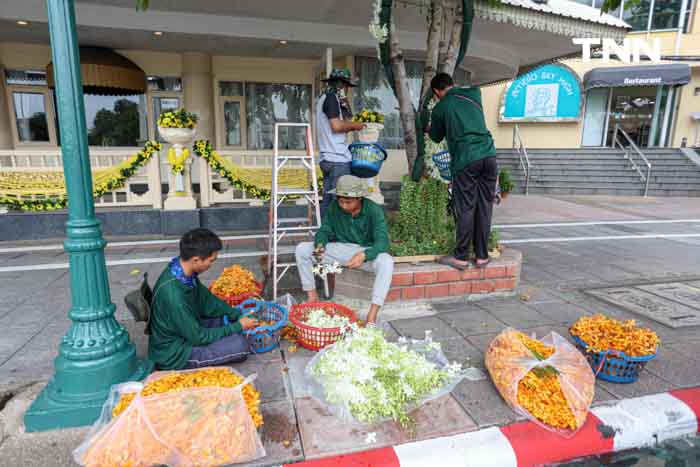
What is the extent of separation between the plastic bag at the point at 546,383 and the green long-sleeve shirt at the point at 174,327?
1.80m

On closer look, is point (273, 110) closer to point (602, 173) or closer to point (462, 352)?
point (462, 352)

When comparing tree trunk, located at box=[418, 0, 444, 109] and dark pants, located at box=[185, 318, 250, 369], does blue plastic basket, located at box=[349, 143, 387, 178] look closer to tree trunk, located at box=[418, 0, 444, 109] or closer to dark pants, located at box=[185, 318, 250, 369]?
tree trunk, located at box=[418, 0, 444, 109]

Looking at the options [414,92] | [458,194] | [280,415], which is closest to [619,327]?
[458,194]

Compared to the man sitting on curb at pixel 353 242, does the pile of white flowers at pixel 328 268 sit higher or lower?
lower

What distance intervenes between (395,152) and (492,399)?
8.20 meters

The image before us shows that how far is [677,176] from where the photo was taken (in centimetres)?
1460

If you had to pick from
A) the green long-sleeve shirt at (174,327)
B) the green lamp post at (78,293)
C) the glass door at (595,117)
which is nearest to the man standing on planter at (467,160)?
the green long-sleeve shirt at (174,327)

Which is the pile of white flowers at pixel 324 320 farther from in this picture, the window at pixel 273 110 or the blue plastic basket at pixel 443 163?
the window at pixel 273 110

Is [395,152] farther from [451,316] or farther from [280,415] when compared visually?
[280,415]

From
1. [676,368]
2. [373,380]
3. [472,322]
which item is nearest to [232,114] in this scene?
[472,322]

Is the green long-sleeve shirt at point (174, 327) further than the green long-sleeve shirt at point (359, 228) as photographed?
No

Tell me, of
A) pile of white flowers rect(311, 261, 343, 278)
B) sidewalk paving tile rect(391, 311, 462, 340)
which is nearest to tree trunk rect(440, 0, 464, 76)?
pile of white flowers rect(311, 261, 343, 278)

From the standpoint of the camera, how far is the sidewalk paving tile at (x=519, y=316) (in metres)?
3.71

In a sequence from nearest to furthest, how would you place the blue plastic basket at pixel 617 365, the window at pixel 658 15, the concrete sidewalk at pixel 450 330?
the concrete sidewalk at pixel 450 330 < the blue plastic basket at pixel 617 365 < the window at pixel 658 15
